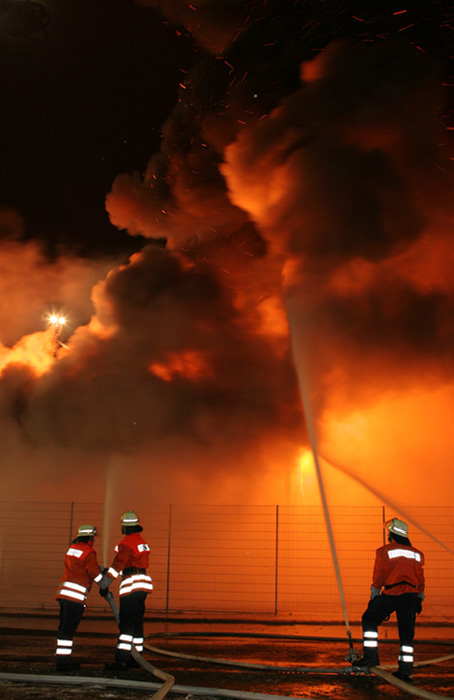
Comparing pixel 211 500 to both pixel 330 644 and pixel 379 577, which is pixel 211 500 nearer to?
pixel 330 644

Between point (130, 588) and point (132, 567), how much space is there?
214mm

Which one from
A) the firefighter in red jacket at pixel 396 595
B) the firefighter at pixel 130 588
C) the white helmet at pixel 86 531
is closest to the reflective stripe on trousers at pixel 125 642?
the firefighter at pixel 130 588

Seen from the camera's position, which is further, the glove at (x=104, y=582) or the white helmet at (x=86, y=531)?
the white helmet at (x=86, y=531)

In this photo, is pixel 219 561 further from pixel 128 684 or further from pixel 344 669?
pixel 128 684

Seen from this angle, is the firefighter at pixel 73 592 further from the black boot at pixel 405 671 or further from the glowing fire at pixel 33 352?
the glowing fire at pixel 33 352

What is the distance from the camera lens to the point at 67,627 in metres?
6.98

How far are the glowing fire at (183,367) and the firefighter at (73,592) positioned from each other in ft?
34.5

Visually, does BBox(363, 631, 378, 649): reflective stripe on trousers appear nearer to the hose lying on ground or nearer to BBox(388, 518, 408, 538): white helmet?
BBox(388, 518, 408, 538): white helmet

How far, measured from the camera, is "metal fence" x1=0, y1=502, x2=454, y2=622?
47.9ft

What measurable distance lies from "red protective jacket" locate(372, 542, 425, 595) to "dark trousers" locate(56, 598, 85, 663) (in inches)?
119

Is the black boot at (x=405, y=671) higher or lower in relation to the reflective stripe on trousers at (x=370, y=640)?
lower

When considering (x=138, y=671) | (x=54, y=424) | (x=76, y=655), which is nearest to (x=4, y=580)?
(x=54, y=424)

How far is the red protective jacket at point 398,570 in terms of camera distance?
22.5ft

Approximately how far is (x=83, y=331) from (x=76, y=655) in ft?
37.3
